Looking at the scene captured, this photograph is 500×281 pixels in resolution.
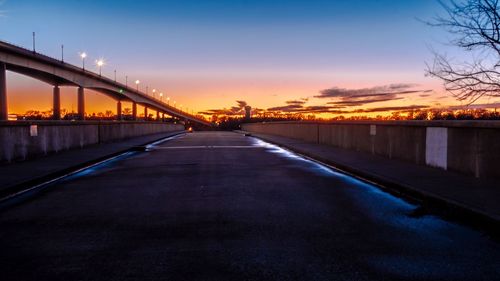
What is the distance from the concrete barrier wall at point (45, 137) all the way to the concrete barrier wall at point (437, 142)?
42.7 feet

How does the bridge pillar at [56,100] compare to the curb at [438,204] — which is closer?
the curb at [438,204]

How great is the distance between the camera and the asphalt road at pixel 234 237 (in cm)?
473

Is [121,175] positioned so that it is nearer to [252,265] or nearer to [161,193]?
[161,193]

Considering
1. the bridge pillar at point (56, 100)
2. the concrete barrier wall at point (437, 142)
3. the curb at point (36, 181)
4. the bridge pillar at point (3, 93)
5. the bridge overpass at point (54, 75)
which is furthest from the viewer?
the bridge pillar at point (56, 100)

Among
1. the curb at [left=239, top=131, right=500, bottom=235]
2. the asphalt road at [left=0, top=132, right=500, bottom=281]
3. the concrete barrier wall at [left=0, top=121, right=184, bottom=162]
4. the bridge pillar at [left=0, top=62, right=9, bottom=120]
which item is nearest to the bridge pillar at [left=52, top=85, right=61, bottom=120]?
the bridge pillar at [left=0, top=62, right=9, bottom=120]

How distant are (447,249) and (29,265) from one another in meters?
4.80

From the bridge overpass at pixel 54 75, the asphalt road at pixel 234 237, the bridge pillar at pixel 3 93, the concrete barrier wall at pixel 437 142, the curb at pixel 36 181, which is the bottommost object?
the asphalt road at pixel 234 237

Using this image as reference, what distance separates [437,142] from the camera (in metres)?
12.9

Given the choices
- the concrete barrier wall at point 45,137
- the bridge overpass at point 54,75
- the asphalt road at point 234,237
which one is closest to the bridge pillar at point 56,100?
the bridge overpass at point 54,75

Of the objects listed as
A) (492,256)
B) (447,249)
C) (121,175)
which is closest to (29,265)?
(447,249)

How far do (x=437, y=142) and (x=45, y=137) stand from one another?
47.7 ft

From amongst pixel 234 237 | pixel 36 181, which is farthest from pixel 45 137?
pixel 234 237

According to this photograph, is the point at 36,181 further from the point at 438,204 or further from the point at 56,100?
the point at 56,100

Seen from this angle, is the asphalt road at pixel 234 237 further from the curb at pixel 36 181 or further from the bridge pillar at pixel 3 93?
the bridge pillar at pixel 3 93
